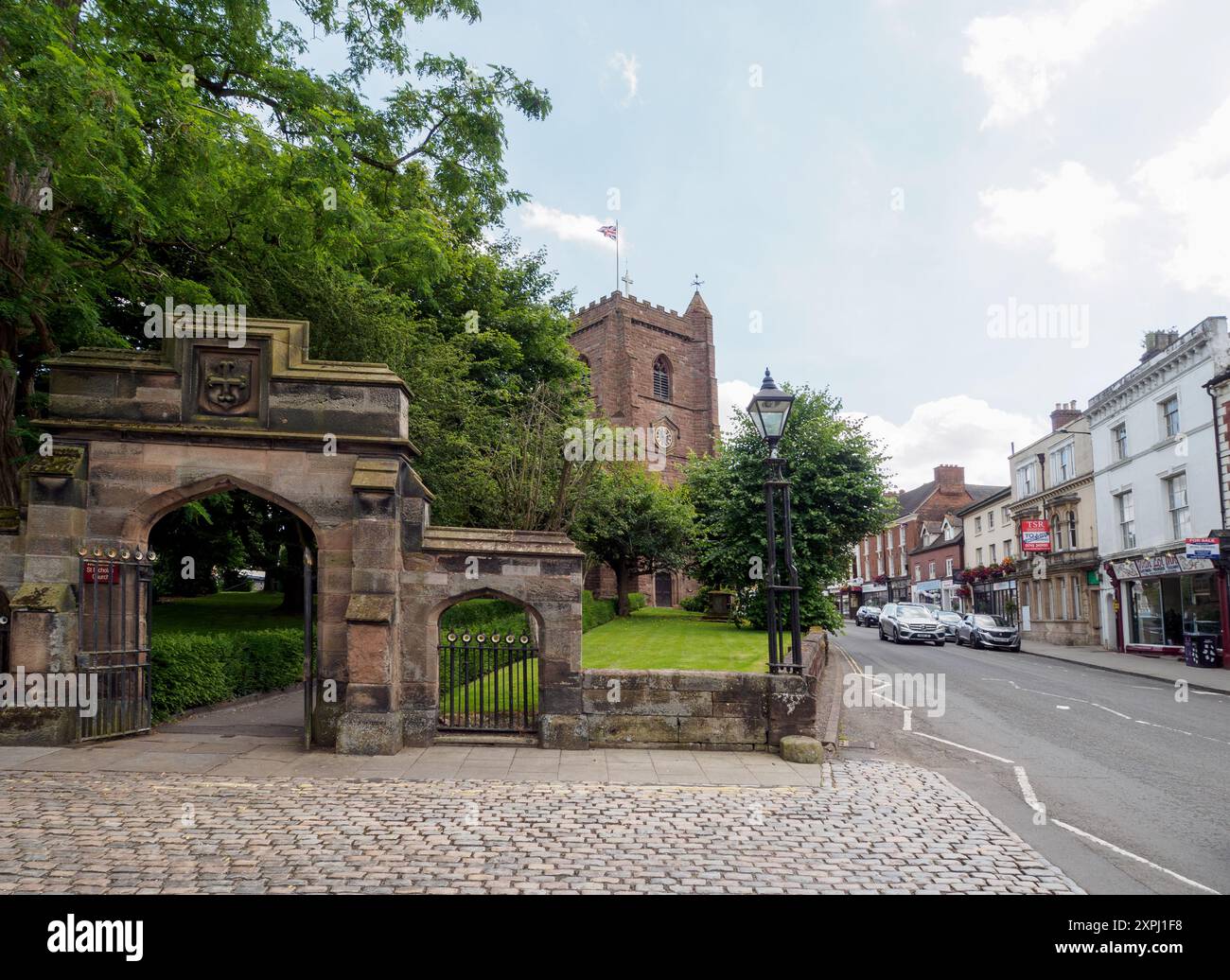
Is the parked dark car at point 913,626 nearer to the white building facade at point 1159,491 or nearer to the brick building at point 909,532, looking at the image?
the white building facade at point 1159,491

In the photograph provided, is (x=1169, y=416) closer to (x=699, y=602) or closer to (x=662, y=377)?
(x=699, y=602)

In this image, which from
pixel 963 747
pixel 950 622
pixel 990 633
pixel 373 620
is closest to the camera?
pixel 373 620

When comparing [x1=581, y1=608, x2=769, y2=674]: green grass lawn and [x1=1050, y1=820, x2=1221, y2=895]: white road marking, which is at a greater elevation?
[x1=581, y1=608, x2=769, y2=674]: green grass lawn

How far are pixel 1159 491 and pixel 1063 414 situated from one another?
13.2 m

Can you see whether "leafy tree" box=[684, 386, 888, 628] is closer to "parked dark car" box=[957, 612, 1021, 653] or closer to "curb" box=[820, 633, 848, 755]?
"curb" box=[820, 633, 848, 755]

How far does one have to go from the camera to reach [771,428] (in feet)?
32.6

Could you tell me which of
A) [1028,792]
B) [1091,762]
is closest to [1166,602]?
[1091,762]

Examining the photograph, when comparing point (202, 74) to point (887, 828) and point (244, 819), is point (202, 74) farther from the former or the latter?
point (887, 828)

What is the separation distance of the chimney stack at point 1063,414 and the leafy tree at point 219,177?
115ft

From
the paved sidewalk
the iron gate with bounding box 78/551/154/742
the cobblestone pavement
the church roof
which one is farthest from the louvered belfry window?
the cobblestone pavement

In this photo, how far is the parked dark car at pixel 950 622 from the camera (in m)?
36.6

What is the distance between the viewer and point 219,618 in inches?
957

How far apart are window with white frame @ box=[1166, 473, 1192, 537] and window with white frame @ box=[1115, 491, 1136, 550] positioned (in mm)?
2367

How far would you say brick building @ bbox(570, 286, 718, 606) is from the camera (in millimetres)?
50656
